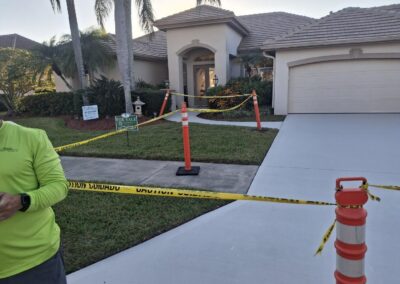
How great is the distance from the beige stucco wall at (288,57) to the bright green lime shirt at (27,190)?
502 inches

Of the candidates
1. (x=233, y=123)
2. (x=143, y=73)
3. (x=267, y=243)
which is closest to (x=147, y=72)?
(x=143, y=73)

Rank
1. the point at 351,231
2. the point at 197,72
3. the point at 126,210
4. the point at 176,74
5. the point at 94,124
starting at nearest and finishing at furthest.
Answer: the point at 351,231 < the point at 126,210 < the point at 94,124 < the point at 176,74 < the point at 197,72

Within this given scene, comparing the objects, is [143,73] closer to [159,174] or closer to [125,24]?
[125,24]

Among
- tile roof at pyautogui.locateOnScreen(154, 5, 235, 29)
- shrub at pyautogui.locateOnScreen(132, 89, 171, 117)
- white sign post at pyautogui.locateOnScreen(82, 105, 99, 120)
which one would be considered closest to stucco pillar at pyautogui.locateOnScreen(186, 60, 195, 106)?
tile roof at pyautogui.locateOnScreen(154, 5, 235, 29)

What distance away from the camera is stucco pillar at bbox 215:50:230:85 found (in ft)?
55.1

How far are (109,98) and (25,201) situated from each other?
485 inches

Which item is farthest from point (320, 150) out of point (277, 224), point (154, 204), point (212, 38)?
point (212, 38)

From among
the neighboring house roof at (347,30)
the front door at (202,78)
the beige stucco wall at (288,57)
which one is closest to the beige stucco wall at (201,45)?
the front door at (202,78)

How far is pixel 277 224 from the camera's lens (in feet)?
13.2

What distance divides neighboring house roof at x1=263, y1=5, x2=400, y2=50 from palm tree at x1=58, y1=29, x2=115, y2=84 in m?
8.68

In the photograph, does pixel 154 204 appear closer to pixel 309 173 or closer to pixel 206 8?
pixel 309 173

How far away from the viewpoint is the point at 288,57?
13.5m

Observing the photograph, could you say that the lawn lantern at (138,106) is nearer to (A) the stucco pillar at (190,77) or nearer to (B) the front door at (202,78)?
(B) the front door at (202,78)

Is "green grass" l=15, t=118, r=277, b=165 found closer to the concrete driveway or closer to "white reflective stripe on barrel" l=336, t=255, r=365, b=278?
the concrete driveway
